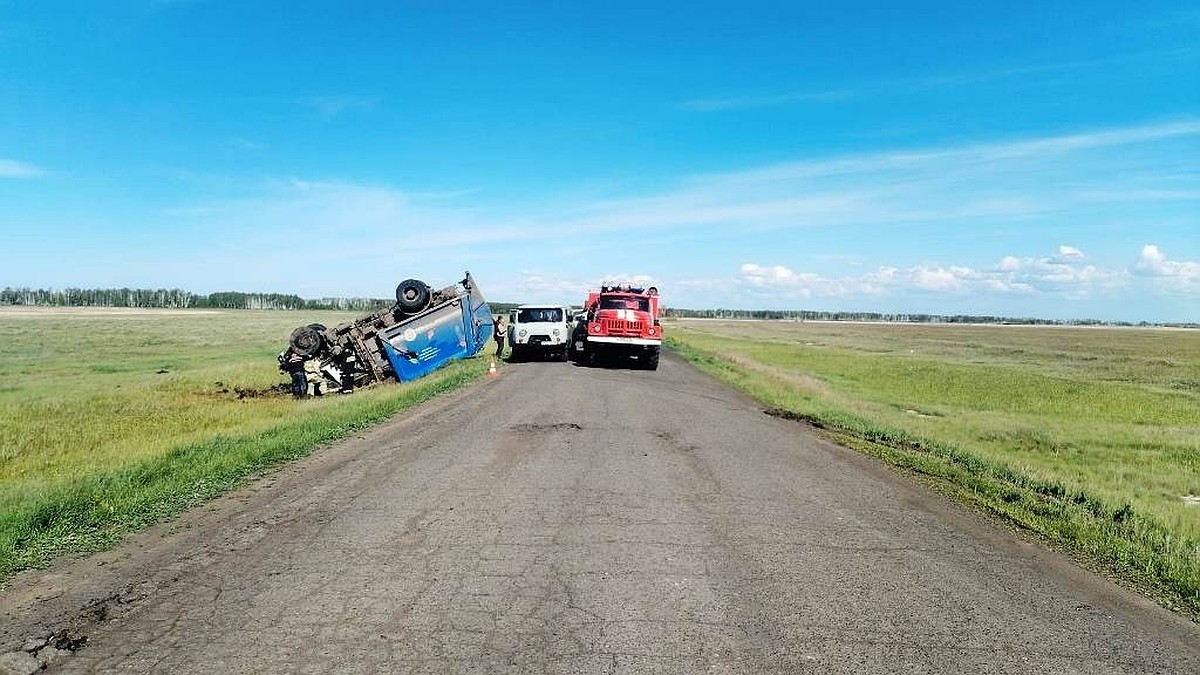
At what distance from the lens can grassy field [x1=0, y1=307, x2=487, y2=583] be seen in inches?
272

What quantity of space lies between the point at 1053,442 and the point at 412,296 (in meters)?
19.6

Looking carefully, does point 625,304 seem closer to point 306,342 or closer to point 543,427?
point 306,342

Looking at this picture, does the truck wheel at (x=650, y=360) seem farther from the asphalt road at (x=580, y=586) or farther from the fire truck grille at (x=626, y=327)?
the asphalt road at (x=580, y=586)

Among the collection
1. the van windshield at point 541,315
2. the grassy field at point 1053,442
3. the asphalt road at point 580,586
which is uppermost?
the van windshield at point 541,315

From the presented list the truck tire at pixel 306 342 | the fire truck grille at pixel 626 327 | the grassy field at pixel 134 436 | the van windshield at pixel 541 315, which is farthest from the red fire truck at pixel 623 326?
the truck tire at pixel 306 342

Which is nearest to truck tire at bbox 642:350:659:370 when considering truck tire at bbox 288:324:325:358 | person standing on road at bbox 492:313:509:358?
person standing on road at bbox 492:313:509:358

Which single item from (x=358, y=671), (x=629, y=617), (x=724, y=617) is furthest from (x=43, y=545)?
(x=724, y=617)

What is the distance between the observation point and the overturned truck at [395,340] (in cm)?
2178

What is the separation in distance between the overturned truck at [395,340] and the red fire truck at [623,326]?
15.6 ft

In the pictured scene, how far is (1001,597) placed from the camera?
5516 millimetres

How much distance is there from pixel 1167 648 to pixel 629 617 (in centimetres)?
364

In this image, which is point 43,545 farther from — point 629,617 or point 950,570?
point 950,570

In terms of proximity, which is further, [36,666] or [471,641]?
[471,641]

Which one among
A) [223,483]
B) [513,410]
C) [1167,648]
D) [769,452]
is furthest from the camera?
[513,410]
